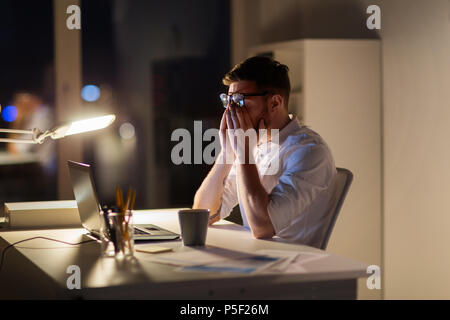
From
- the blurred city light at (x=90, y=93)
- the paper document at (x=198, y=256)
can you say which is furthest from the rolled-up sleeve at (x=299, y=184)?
the blurred city light at (x=90, y=93)

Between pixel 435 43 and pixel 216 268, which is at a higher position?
pixel 435 43

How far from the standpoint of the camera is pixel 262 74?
2363 millimetres

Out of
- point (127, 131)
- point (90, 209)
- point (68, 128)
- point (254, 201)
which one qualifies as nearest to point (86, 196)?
point (90, 209)

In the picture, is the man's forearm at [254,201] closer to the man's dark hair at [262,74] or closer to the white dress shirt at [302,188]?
the white dress shirt at [302,188]

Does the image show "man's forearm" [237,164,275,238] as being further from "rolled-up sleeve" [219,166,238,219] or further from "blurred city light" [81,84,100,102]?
"blurred city light" [81,84,100,102]

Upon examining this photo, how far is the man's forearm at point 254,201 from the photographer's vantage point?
2031 mm

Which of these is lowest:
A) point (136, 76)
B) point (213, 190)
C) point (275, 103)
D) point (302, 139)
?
point (213, 190)

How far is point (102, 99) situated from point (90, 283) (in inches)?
122

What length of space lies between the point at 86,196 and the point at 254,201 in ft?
1.89

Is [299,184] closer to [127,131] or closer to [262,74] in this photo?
[262,74]
